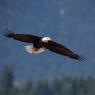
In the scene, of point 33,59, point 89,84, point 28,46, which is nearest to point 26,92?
point 89,84

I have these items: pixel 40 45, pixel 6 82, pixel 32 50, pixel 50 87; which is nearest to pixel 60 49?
pixel 40 45

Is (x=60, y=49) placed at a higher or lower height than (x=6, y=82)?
lower

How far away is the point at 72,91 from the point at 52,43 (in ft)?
229

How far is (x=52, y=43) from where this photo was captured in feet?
36.5

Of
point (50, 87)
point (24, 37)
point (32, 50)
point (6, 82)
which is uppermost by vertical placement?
point (50, 87)

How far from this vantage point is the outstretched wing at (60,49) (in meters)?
10.8

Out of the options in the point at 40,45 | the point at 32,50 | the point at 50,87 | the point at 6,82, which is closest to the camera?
the point at 40,45

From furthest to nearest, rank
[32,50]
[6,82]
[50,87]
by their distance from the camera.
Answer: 1. [50,87]
2. [6,82]
3. [32,50]

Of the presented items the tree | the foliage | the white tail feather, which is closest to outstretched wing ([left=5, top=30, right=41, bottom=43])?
the white tail feather

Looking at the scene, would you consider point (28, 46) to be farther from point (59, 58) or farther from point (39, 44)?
point (59, 58)

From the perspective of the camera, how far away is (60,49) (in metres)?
11.1

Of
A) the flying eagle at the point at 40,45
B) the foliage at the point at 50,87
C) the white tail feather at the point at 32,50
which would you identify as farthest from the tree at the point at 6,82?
the flying eagle at the point at 40,45

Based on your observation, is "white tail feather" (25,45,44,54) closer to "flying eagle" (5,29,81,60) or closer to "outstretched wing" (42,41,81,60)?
"flying eagle" (5,29,81,60)

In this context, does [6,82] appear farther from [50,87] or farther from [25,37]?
[25,37]
